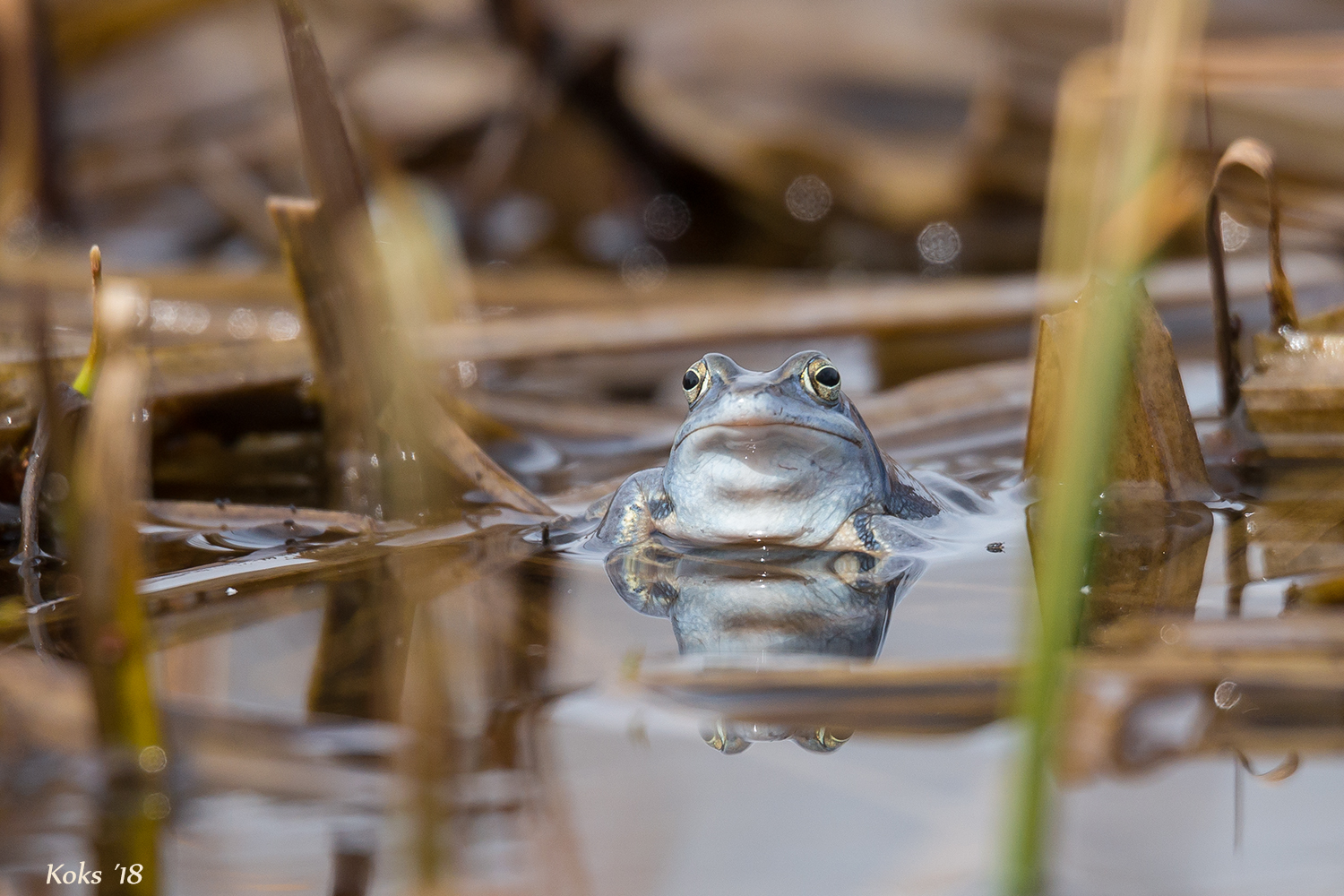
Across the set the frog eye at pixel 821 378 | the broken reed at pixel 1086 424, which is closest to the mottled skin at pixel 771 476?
the frog eye at pixel 821 378

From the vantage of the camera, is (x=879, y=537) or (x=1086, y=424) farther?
(x=879, y=537)

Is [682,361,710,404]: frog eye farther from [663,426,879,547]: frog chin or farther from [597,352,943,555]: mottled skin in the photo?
[663,426,879,547]: frog chin

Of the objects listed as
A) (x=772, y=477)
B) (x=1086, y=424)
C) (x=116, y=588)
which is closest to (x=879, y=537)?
(x=772, y=477)

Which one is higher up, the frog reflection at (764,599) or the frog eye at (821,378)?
the frog eye at (821,378)

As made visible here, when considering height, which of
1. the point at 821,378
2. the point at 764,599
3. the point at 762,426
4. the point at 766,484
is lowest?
the point at 764,599

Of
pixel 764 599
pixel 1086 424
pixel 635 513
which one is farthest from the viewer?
pixel 635 513

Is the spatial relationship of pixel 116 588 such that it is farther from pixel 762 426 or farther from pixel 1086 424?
pixel 762 426

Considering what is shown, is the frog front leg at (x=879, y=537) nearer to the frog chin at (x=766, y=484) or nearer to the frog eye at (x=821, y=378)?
the frog chin at (x=766, y=484)

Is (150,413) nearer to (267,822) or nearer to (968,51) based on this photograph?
(267,822)

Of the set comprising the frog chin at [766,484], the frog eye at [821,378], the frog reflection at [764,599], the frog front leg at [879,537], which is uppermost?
the frog eye at [821,378]
